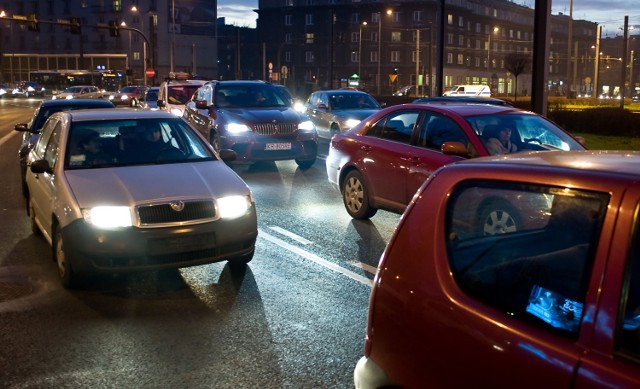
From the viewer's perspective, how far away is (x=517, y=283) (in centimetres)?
268

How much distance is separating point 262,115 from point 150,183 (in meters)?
8.76

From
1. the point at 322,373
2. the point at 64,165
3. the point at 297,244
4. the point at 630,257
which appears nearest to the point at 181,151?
the point at 64,165

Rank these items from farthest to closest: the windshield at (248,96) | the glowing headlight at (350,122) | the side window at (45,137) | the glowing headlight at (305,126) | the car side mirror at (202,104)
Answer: the glowing headlight at (350,122) < the windshield at (248,96) < the car side mirror at (202,104) < the glowing headlight at (305,126) < the side window at (45,137)

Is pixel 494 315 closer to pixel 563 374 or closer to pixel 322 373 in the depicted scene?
pixel 563 374

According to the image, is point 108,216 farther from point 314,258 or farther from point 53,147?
point 314,258

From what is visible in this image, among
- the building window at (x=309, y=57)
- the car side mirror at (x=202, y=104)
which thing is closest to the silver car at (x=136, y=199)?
the car side mirror at (x=202, y=104)

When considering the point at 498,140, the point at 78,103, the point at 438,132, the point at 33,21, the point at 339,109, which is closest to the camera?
the point at 498,140

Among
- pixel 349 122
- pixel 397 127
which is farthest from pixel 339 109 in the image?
pixel 397 127

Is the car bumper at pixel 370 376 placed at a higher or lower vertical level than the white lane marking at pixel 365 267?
higher

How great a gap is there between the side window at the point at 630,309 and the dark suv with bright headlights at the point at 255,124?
13190 millimetres

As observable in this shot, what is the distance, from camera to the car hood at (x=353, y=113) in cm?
2023

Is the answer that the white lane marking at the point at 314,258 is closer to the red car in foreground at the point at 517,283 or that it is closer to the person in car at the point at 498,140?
the person in car at the point at 498,140

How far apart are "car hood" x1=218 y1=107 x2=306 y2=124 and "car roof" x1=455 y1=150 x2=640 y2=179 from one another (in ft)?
40.8

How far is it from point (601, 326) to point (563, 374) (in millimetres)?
184
